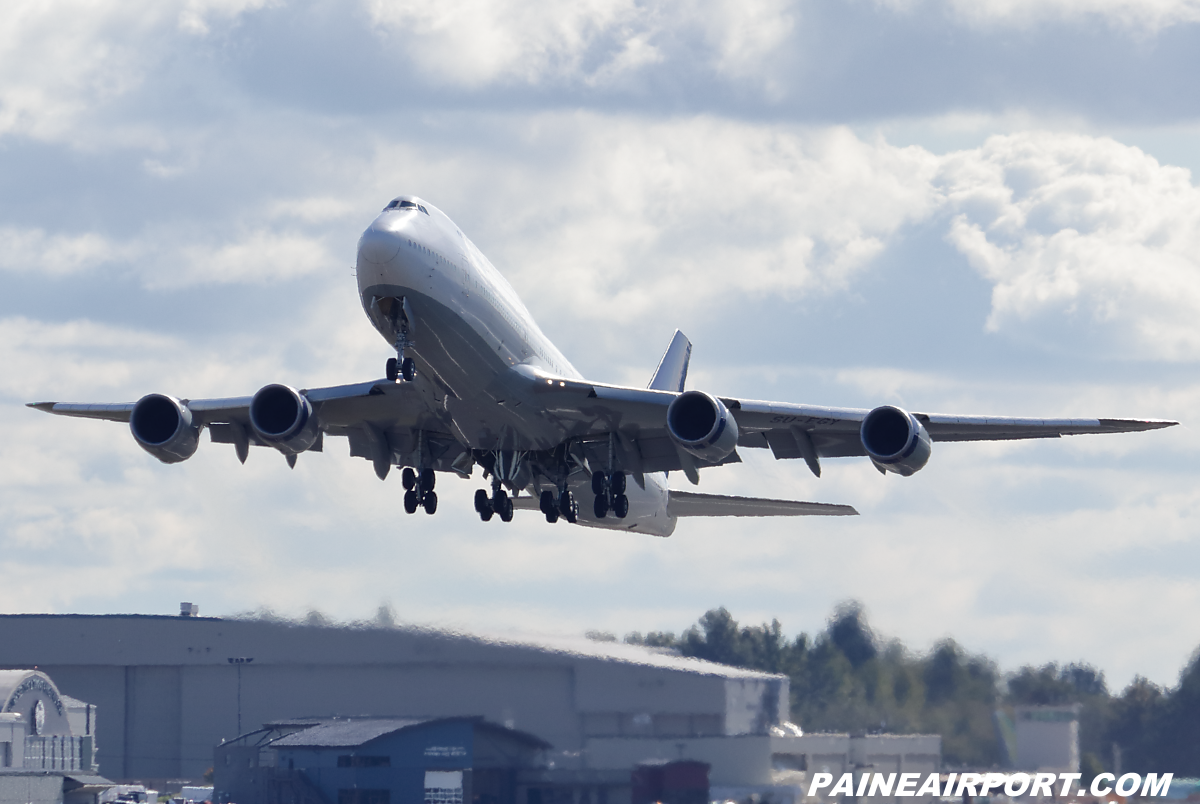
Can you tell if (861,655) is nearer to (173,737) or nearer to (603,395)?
(603,395)

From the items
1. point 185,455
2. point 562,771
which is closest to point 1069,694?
point 562,771

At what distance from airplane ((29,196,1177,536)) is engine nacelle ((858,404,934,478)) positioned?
3 centimetres

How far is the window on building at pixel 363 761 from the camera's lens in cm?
3909

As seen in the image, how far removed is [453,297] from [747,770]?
13312 millimetres

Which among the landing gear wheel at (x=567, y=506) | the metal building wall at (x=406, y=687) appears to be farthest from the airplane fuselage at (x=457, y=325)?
the metal building wall at (x=406, y=687)

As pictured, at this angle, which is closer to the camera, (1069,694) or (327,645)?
(1069,694)

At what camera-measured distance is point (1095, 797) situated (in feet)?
113

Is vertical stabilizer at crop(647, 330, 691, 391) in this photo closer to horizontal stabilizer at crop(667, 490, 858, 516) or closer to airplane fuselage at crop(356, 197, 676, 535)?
horizontal stabilizer at crop(667, 490, 858, 516)

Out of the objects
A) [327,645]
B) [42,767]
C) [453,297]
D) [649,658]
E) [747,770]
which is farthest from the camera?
[42,767]

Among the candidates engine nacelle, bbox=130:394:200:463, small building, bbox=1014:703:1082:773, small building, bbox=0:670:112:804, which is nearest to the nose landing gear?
engine nacelle, bbox=130:394:200:463

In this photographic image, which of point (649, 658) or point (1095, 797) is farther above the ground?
point (649, 658)

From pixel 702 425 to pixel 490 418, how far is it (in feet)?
14.0

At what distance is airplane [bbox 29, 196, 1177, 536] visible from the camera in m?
29.9

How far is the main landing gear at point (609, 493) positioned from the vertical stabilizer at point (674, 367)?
854 centimetres
